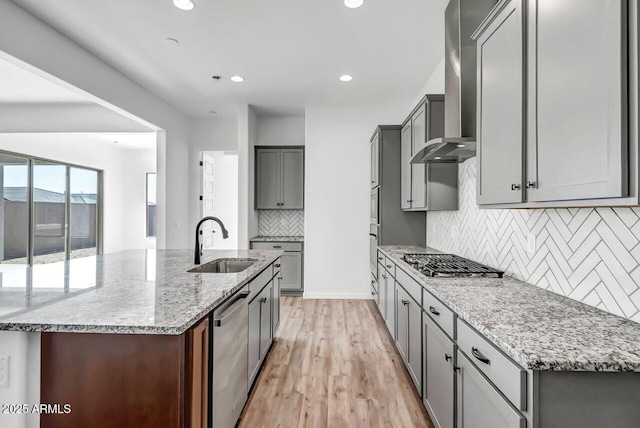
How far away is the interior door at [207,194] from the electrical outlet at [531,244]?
5058 millimetres

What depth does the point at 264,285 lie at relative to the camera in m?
2.64

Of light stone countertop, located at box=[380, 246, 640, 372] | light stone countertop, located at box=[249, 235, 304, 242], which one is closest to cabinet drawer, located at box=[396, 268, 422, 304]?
light stone countertop, located at box=[380, 246, 640, 372]

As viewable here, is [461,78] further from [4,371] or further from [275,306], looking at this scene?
[4,371]

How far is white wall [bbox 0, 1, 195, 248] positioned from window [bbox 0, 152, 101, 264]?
2.80 m

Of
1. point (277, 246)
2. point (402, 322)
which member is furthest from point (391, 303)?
point (277, 246)

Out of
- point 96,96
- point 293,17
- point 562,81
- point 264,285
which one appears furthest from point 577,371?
point 96,96

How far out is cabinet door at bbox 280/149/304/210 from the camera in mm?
5441

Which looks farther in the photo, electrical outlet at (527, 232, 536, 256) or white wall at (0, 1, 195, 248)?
white wall at (0, 1, 195, 248)

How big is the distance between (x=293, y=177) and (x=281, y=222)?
2.65 ft

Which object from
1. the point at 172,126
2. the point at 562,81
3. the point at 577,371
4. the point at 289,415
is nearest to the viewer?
the point at 577,371

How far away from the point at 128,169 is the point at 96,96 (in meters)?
5.21

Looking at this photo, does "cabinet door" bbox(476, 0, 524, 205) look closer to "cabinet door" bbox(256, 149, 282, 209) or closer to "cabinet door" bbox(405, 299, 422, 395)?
"cabinet door" bbox(405, 299, 422, 395)

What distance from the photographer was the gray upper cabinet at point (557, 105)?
0.95 metres

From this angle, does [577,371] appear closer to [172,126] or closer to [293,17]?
[293,17]
